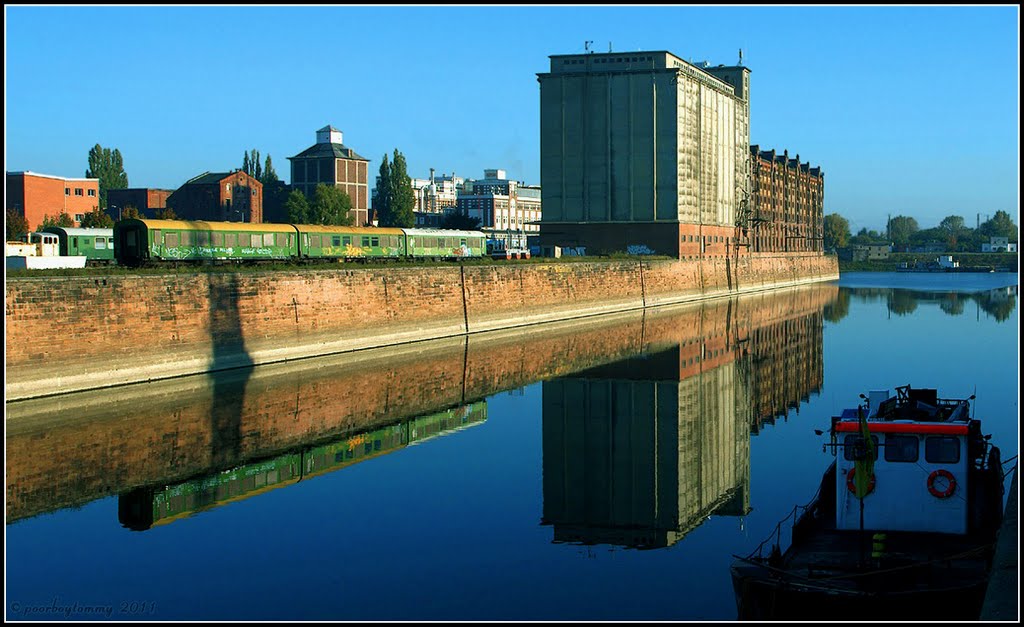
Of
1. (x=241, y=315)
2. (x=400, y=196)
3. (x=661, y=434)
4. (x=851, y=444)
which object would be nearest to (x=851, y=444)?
(x=851, y=444)

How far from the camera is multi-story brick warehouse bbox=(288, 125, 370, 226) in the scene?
473ft

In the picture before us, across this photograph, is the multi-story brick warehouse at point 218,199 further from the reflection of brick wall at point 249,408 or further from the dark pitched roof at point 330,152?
the reflection of brick wall at point 249,408

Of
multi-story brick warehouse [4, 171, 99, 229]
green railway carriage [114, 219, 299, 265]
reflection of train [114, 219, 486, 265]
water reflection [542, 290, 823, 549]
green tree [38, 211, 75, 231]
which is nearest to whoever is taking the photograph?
water reflection [542, 290, 823, 549]

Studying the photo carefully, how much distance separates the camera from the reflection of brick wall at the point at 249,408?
27125mm

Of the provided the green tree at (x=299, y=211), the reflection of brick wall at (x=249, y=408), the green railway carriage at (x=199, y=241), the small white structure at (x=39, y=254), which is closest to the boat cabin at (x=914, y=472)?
the reflection of brick wall at (x=249, y=408)

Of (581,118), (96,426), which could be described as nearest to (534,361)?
(96,426)

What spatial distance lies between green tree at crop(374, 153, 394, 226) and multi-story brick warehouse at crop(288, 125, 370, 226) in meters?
7.19

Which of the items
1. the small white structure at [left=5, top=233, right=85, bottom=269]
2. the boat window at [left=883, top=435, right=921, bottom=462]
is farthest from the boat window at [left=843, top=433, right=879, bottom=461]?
the small white structure at [left=5, top=233, right=85, bottom=269]

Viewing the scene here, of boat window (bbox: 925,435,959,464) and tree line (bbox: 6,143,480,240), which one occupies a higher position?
tree line (bbox: 6,143,480,240)

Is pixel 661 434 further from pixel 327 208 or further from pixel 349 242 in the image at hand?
pixel 327 208

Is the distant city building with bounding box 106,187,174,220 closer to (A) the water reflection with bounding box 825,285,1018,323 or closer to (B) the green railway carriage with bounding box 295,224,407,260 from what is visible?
(B) the green railway carriage with bounding box 295,224,407,260

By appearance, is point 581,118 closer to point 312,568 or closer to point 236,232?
point 236,232

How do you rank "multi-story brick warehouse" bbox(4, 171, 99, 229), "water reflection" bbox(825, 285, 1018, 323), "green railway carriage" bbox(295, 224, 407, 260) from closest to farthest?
1. "green railway carriage" bbox(295, 224, 407, 260)
2. "water reflection" bbox(825, 285, 1018, 323)
3. "multi-story brick warehouse" bbox(4, 171, 99, 229)

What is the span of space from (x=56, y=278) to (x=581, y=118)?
225 feet
